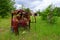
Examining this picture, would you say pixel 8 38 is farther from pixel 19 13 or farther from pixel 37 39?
pixel 19 13

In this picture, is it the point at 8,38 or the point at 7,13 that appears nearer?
the point at 8,38

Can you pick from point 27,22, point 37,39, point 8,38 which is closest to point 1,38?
point 8,38

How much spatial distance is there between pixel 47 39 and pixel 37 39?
0.45 metres

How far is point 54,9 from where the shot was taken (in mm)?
15633

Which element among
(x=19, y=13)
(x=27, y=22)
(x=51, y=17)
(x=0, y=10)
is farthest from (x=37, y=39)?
(x=0, y=10)

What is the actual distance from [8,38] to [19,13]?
7.69 feet

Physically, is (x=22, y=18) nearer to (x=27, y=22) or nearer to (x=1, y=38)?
(x=27, y=22)

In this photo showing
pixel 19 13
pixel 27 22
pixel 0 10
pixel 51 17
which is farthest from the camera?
pixel 0 10

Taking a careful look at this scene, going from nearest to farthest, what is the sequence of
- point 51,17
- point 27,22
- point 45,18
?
1. point 27,22
2. point 51,17
3. point 45,18

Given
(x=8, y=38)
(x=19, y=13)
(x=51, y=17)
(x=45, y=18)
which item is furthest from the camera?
(x=45, y=18)

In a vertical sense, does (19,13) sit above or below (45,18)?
above

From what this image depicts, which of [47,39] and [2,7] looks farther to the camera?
[2,7]

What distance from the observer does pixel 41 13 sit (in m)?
17.2

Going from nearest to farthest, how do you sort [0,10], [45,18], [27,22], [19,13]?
[19,13]
[27,22]
[45,18]
[0,10]
